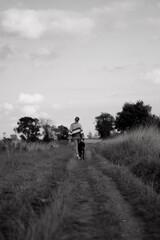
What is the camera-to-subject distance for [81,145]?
16.7 metres

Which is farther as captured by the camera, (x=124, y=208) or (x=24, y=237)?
(x=124, y=208)

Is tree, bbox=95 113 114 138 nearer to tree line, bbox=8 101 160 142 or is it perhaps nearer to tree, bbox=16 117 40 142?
tree line, bbox=8 101 160 142

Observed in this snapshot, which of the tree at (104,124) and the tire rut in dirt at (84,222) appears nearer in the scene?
the tire rut in dirt at (84,222)

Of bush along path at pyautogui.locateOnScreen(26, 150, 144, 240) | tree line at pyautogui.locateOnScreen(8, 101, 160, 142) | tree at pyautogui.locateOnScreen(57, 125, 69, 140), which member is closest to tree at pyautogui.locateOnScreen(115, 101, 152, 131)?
tree line at pyautogui.locateOnScreen(8, 101, 160, 142)

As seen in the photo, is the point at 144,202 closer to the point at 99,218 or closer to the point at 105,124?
the point at 99,218

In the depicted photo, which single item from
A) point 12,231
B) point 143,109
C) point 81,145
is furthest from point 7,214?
point 143,109

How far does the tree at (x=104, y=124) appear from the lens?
4515 inches

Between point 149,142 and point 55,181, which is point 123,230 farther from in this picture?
point 149,142

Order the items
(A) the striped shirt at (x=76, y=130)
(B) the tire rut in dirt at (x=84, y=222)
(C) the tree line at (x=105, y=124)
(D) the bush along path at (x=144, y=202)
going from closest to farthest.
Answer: (B) the tire rut in dirt at (x=84, y=222) → (D) the bush along path at (x=144, y=202) → (A) the striped shirt at (x=76, y=130) → (C) the tree line at (x=105, y=124)

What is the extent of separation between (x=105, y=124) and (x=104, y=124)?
0.80 metres

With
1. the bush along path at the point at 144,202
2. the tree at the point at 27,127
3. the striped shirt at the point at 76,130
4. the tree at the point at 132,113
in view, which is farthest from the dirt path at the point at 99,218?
the tree at the point at 27,127

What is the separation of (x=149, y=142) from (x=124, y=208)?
8.72m

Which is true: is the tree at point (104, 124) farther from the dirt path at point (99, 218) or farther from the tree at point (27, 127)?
the dirt path at point (99, 218)

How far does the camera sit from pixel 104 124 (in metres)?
125
